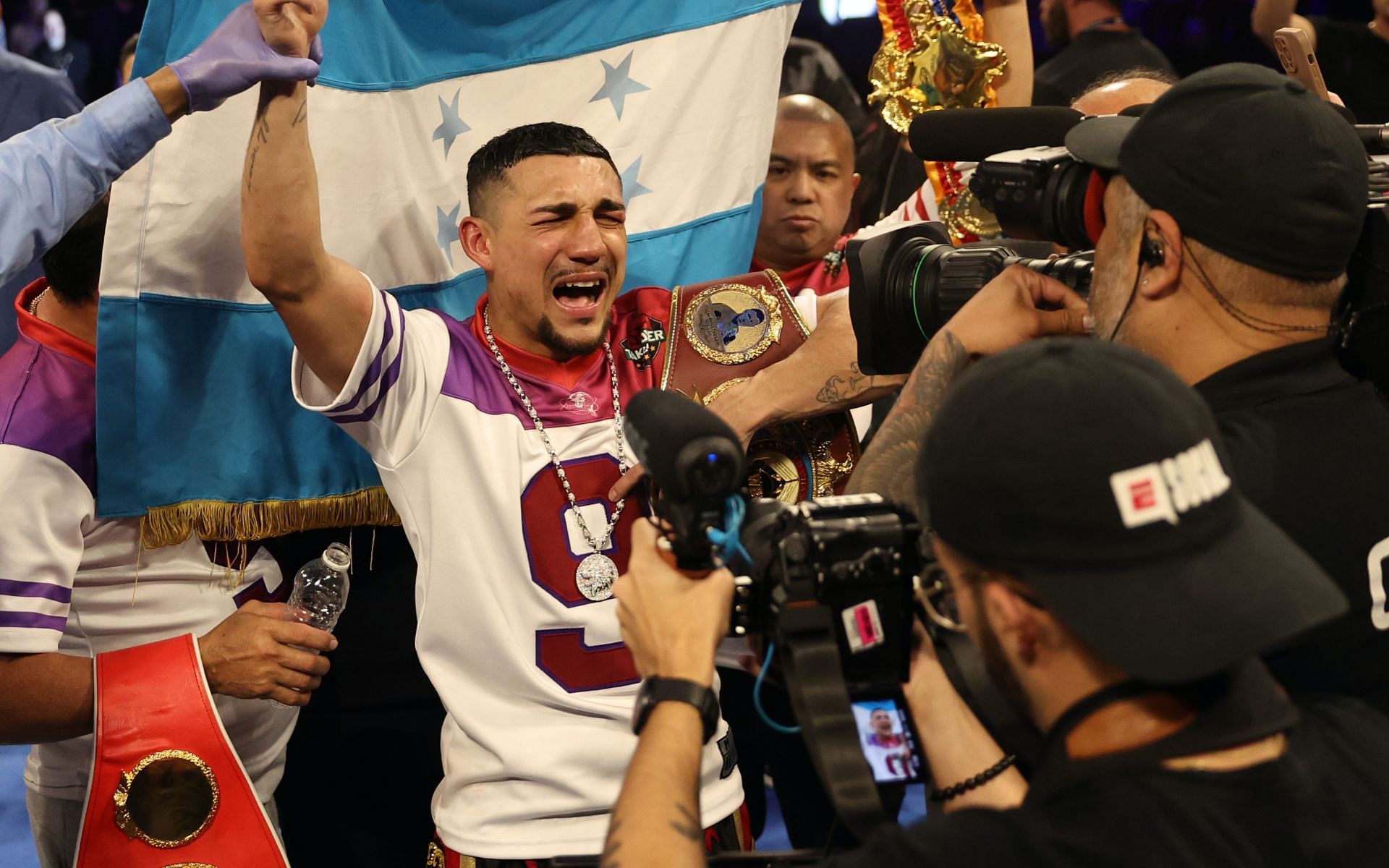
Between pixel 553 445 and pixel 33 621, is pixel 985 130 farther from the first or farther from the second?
pixel 33 621

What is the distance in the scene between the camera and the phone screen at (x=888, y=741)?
1.15 metres

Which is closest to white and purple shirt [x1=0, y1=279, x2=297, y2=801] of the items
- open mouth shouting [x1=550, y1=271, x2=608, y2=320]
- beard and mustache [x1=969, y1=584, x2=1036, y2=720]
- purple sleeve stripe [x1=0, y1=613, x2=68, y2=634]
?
purple sleeve stripe [x1=0, y1=613, x2=68, y2=634]

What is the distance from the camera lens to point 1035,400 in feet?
3.21

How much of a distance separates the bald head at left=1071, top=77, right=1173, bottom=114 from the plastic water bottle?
1522 millimetres

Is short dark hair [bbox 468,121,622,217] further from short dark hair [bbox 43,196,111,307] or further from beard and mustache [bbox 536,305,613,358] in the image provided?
short dark hair [bbox 43,196,111,307]

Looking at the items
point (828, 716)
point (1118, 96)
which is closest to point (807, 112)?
point (1118, 96)

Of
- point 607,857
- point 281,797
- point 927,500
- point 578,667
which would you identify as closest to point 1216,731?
point 927,500

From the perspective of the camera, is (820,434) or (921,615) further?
(820,434)

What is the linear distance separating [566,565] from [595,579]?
0.16 ft

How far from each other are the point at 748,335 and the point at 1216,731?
1.31 m

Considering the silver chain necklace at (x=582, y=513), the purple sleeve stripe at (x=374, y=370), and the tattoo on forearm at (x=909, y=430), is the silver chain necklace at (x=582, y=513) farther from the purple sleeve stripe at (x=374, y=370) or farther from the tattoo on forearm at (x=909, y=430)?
the tattoo on forearm at (x=909, y=430)

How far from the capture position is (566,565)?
1947 mm

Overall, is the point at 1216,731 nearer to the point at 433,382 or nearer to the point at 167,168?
the point at 433,382

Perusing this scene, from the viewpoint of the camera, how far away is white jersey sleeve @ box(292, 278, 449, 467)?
6.11ft
